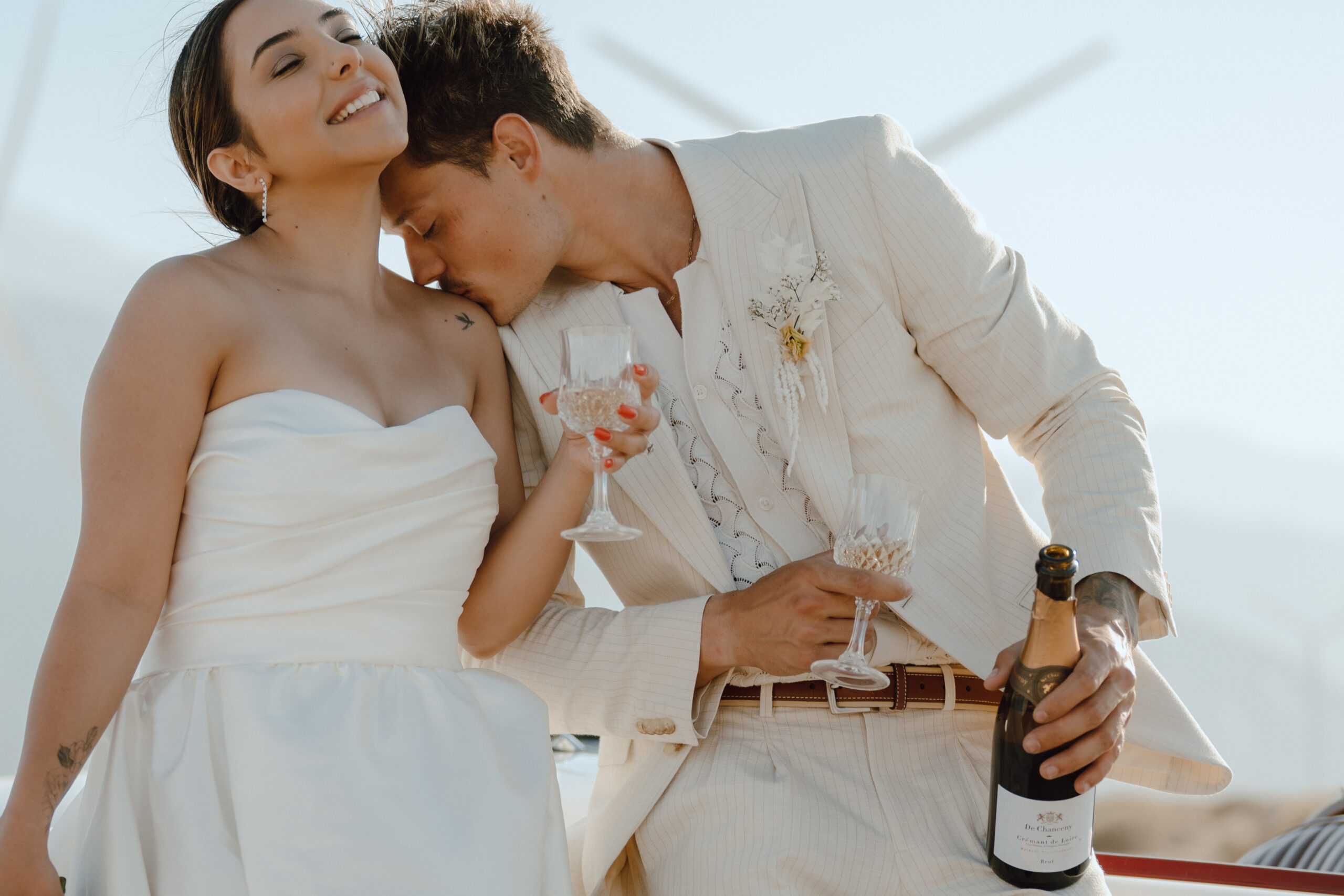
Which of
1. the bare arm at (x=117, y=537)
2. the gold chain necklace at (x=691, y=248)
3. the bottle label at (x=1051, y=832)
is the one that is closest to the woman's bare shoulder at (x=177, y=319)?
the bare arm at (x=117, y=537)

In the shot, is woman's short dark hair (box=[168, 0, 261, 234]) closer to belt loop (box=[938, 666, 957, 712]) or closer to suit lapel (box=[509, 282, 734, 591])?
suit lapel (box=[509, 282, 734, 591])

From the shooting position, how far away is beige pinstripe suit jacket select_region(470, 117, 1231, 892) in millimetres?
2535

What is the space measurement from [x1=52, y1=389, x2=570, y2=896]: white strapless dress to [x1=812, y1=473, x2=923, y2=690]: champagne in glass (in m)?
0.64

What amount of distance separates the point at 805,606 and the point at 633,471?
60 centimetres

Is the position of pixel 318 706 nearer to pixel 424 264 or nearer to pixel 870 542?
pixel 870 542

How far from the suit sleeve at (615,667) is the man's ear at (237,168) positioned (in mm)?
1162

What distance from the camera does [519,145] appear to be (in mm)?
2926

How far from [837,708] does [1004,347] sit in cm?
96

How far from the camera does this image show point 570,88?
10.1 ft

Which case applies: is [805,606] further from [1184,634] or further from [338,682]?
[1184,634]

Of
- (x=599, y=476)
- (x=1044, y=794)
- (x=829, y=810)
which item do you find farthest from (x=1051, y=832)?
(x=599, y=476)

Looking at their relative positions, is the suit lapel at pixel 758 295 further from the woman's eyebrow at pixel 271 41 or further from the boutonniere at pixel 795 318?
the woman's eyebrow at pixel 271 41

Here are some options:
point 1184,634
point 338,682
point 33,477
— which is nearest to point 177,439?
point 338,682

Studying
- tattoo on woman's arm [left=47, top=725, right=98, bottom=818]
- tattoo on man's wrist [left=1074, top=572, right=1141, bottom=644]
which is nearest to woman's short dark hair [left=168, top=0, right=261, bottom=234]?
tattoo on woman's arm [left=47, top=725, right=98, bottom=818]
